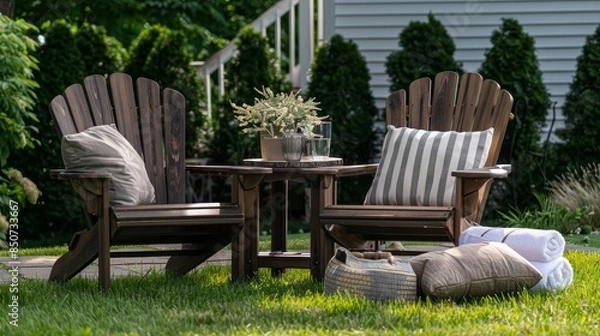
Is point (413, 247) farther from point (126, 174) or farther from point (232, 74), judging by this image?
point (232, 74)

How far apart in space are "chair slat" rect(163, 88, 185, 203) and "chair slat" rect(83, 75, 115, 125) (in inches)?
12.0

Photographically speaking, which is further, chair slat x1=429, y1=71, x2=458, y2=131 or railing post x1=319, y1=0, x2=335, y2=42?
railing post x1=319, y1=0, x2=335, y2=42

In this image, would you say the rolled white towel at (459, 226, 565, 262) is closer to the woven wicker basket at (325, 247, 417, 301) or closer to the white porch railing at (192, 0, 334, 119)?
the woven wicker basket at (325, 247, 417, 301)

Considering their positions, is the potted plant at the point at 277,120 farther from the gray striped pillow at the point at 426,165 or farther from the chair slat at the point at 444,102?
the chair slat at the point at 444,102

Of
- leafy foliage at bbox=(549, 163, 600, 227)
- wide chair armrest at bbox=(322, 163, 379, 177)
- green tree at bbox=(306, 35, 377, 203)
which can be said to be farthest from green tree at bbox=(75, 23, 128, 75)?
wide chair armrest at bbox=(322, 163, 379, 177)

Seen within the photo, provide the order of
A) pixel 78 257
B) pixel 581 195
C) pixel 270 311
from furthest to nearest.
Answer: pixel 581 195
pixel 78 257
pixel 270 311

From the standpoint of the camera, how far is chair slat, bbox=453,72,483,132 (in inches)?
244

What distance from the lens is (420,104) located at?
636 cm

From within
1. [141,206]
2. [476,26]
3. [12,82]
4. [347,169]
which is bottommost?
[141,206]

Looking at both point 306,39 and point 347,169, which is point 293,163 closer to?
point 347,169

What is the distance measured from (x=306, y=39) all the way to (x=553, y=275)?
5241 millimetres

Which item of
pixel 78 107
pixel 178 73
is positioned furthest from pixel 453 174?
pixel 178 73

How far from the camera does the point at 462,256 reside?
4961 mm

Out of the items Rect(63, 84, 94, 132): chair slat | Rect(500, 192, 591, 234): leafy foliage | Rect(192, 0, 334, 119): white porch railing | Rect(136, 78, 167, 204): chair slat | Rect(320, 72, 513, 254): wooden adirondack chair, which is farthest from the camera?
Rect(192, 0, 334, 119): white porch railing
